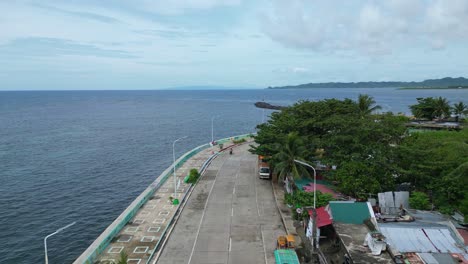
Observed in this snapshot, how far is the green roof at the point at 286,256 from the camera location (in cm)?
2109

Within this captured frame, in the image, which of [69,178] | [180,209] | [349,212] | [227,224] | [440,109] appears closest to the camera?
[349,212]

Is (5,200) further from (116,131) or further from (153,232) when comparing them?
(116,131)

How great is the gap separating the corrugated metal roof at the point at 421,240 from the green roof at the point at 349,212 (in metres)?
2.28

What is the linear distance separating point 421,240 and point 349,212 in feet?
16.7

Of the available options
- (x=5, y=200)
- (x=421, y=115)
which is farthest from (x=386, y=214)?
(x=421, y=115)

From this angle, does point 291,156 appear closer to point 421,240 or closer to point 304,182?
point 304,182

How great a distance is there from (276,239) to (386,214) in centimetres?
861

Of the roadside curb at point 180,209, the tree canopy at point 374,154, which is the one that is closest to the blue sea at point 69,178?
the roadside curb at point 180,209

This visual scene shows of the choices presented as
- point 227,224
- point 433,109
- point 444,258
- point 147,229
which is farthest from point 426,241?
point 433,109

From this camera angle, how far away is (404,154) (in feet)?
99.5

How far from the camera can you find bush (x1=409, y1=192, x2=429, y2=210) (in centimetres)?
2562

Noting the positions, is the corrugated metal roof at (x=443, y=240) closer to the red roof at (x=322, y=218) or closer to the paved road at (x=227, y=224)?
the red roof at (x=322, y=218)

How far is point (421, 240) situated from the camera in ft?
67.2

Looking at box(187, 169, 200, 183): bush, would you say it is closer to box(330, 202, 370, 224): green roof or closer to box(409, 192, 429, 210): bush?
box(330, 202, 370, 224): green roof
